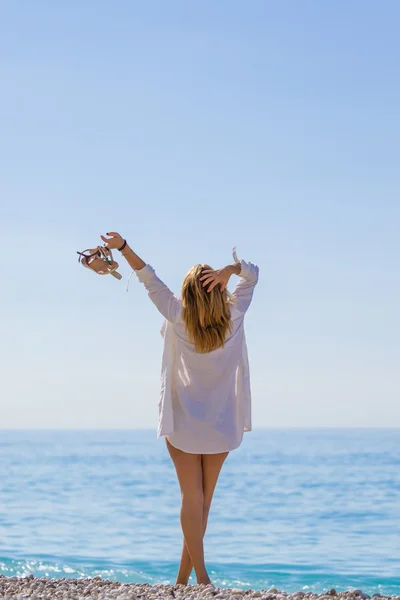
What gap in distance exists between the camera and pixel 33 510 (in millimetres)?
15773

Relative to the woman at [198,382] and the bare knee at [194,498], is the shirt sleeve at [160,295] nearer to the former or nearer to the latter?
the woman at [198,382]

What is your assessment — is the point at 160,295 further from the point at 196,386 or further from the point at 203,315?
the point at 196,386

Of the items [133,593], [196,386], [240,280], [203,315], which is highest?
[240,280]

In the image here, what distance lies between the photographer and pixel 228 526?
13312 mm

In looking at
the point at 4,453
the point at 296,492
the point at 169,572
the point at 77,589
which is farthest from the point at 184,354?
the point at 4,453

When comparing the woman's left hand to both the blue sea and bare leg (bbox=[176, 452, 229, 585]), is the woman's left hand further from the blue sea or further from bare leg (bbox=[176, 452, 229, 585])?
the blue sea

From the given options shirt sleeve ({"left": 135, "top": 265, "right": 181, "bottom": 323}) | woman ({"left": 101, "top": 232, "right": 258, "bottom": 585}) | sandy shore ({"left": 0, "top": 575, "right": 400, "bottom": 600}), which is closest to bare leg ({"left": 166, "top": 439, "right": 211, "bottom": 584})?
woman ({"left": 101, "top": 232, "right": 258, "bottom": 585})

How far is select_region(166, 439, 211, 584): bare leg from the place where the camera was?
436cm

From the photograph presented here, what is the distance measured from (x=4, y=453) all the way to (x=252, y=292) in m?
36.3

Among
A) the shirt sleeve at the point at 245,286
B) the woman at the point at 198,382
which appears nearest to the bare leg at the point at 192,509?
the woman at the point at 198,382

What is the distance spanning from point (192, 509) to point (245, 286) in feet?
3.97

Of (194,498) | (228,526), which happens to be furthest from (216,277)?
(228,526)

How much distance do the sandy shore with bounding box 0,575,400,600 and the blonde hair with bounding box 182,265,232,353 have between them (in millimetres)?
1176

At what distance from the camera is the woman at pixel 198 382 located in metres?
4.36
